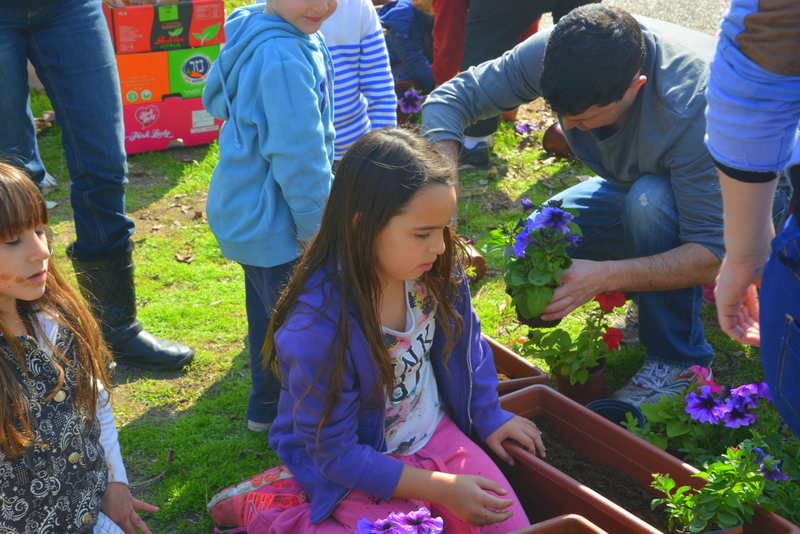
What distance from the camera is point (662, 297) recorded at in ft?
8.55

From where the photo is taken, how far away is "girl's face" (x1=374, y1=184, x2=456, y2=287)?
1.69m

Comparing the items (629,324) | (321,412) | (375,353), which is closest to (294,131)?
(375,353)

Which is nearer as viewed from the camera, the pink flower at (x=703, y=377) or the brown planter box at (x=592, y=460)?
the brown planter box at (x=592, y=460)

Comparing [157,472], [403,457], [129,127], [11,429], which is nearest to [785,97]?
[403,457]

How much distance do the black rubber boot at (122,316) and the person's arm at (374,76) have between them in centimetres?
115

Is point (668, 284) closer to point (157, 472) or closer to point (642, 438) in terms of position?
point (642, 438)

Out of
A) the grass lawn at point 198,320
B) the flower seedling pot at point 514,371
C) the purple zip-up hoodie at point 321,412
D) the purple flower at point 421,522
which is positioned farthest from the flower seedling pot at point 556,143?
the purple flower at point 421,522

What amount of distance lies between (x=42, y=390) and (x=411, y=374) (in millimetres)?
927

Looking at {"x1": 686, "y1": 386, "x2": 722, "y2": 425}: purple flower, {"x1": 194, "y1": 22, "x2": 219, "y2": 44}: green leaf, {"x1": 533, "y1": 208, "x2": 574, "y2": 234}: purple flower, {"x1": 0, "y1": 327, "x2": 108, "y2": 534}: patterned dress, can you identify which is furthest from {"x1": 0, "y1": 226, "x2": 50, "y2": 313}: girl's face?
{"x1": 194, "y1": 22, "x2": 219, "y2": 44}: green leaf

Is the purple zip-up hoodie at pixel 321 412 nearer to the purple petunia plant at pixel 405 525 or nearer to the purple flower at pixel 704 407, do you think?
the purple petunia plant at pixel 405 525

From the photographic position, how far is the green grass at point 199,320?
7.89 ft

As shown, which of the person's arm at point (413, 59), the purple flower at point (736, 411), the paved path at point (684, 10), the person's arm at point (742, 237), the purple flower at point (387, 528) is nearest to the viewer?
the person's arm at point (742, 237)

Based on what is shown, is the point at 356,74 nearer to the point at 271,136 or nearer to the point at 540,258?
the point at 271,136

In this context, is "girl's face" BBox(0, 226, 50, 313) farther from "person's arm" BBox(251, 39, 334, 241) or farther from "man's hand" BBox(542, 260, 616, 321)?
"man's hand" BBox(542, 260, 616, 321)
